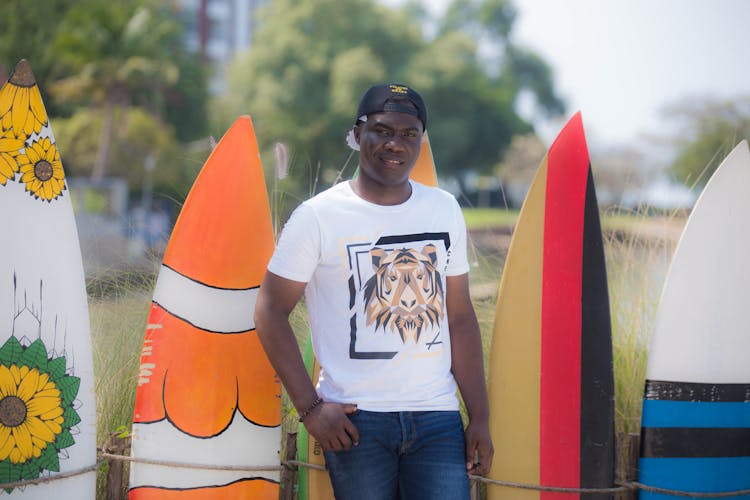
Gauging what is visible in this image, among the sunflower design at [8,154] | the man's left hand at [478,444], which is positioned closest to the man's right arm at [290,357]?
the man's left hand at [478,444]

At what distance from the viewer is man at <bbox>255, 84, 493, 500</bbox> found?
186cm

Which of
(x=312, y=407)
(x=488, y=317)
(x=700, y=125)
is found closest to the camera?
(x=312, y=407)

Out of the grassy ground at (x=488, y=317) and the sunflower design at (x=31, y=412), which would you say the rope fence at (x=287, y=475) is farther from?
the grassy ground at (x=488, y=317)

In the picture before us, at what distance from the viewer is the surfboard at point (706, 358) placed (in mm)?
2670

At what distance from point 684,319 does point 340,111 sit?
80.1ft

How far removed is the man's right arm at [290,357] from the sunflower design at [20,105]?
1038 mm

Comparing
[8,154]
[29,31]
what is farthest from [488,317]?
[29,31]

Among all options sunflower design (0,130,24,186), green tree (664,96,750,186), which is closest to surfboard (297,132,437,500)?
sunflower design (0,130,24,186)

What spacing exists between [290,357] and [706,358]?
1597 millimetres

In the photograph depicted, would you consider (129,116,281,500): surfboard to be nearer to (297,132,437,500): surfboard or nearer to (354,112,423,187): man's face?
(297,132,437,500): surfboard

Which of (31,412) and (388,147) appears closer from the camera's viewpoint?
(388,147)

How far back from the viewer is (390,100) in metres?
1.96

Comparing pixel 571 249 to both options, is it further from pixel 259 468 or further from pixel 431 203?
pixel 259 468

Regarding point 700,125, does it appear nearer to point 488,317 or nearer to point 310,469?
point 488,317
